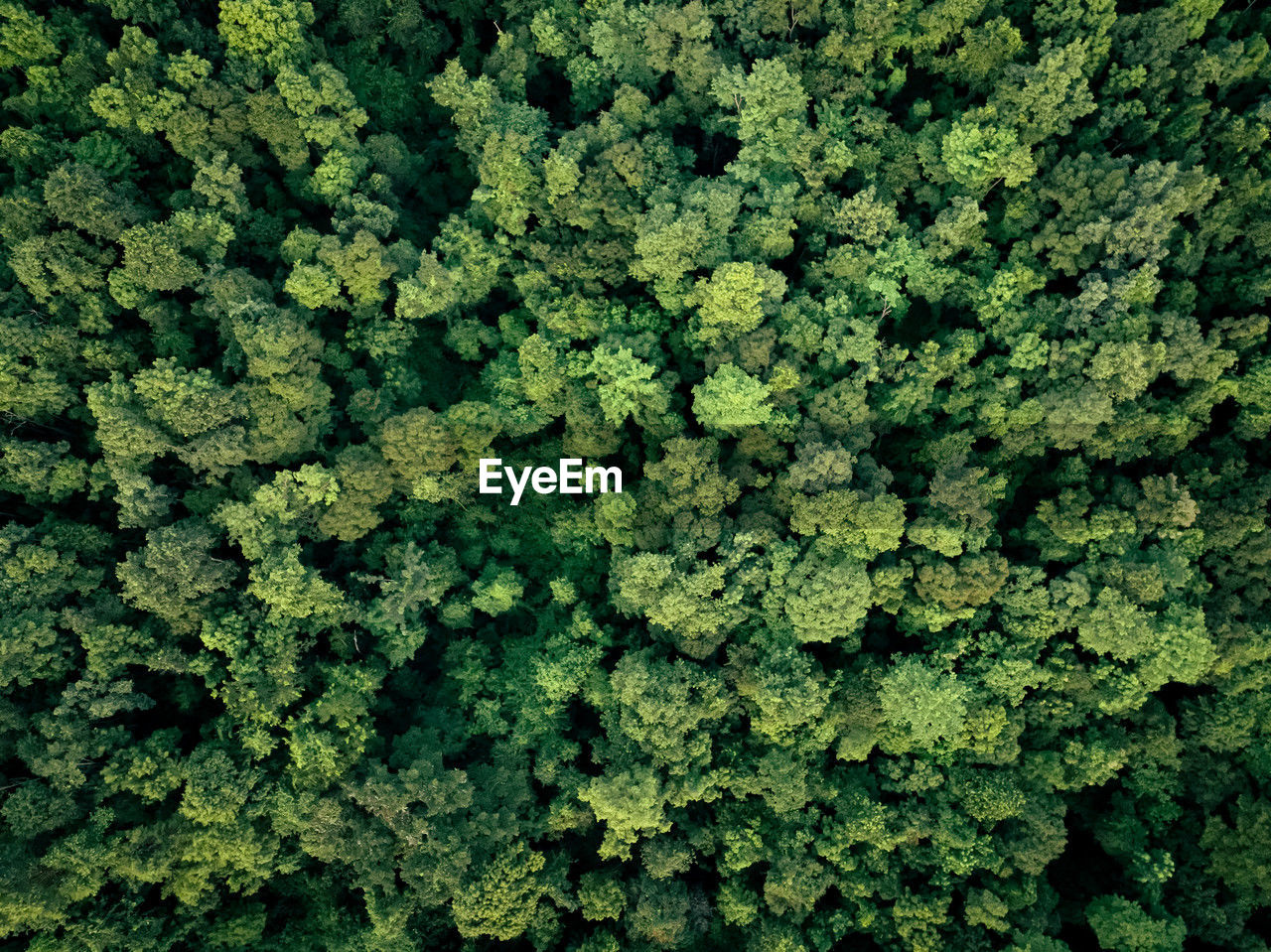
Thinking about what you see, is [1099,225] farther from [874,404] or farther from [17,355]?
[17,355]

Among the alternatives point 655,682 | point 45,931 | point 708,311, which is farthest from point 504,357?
point 45,931

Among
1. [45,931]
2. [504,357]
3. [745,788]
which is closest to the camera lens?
[45,931]

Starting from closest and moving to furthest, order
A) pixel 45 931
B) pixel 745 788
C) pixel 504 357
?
pixel 45 931 < pixel 745 788 < pixel 504 357

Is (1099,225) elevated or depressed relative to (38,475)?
elevated

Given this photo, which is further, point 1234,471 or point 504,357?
point 504,357

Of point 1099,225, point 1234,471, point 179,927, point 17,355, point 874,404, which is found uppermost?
point 1099,225

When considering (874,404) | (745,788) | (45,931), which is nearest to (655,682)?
(745,788)

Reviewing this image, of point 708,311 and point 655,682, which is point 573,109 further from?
point 655,682
